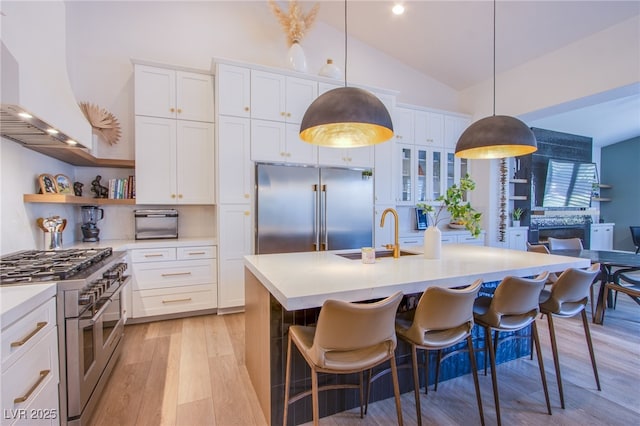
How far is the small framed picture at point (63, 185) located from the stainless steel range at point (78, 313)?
33.5 inches

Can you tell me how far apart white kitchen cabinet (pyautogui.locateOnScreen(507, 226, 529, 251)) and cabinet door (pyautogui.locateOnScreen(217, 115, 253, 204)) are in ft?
14.0

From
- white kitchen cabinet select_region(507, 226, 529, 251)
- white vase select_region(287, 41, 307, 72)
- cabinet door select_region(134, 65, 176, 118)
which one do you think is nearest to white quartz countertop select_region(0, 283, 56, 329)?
cabinet door select_region(134, 65, 176, 118)

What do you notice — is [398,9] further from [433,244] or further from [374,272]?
[374,272]

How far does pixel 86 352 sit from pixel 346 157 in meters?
3.14

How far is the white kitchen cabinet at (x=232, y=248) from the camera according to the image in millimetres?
3293

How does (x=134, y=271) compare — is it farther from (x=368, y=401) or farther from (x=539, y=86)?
(x=539, y=86)

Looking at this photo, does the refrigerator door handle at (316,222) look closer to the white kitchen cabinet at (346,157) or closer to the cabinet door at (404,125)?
the white kitchen cabinet at (346,157)

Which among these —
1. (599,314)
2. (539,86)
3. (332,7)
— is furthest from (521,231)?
(332,7)

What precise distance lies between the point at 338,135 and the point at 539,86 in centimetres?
350

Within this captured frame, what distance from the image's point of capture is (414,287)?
1.53 m

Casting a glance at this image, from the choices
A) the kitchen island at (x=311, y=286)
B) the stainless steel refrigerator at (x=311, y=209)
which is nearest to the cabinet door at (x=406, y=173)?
the stainless steel refrigerator at (x=311, y=209)

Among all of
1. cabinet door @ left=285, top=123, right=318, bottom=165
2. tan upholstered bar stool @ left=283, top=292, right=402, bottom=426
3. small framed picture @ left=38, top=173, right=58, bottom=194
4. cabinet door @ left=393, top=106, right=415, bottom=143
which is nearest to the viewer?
tan upholstered bar stool @ left=283, top=292, right=402, bottom=426

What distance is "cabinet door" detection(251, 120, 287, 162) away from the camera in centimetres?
342

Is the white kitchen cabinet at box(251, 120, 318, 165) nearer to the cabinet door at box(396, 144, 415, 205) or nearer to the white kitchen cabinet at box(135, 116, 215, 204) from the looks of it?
the white kitchen cabinet at box(135, 116, 215, 204)
